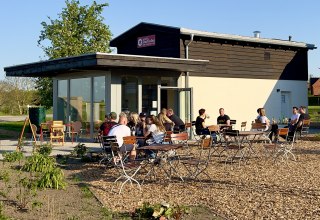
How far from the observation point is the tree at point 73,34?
25.6 m

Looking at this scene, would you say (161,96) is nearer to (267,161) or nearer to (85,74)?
(85,74)

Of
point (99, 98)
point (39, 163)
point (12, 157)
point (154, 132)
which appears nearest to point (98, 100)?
point (99, 98)

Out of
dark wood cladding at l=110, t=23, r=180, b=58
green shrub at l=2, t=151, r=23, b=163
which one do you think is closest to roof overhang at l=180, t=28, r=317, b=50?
dark wood cladding at l=110, t=23, r=180, b=58

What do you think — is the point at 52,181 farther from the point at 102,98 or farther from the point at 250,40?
the point at 250,40

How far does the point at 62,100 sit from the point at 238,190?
1236 centimetres

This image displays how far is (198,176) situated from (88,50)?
18.6 m

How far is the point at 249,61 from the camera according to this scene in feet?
66.3

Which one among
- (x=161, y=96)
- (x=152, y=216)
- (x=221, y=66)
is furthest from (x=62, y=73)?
(x=152, y=216)

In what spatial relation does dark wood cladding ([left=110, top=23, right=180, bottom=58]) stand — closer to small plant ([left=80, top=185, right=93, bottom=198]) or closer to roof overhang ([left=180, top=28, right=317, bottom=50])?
roof overhang ([left=180, top=28, right=317, bottom=50])

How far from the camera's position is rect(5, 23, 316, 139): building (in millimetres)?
15750

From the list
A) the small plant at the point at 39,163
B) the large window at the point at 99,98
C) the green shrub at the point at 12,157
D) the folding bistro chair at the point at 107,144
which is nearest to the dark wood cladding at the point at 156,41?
the large window at the point at 99,98

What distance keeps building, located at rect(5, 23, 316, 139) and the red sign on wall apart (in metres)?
0.04

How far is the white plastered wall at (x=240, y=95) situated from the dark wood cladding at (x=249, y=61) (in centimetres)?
26

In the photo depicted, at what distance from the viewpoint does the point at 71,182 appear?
334 inches
